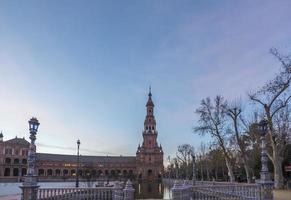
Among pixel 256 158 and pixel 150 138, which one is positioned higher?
pixel 150 138

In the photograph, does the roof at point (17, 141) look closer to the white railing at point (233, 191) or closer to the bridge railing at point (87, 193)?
the white railing at point (233, 191)

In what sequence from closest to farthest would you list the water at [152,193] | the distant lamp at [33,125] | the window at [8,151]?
the distant lamp at [33,125]
the water at [152,193]
the window at [8,151]

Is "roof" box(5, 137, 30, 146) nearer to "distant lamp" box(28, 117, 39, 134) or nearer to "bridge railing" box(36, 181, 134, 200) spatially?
"bridge railing" box(36, 181, 134, 200)

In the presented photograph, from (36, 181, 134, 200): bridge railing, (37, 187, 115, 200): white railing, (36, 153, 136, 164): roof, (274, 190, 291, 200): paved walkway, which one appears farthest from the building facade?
(36, 181, 134, 200): bridge railing

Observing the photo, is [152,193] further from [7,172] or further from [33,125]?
[7,172]

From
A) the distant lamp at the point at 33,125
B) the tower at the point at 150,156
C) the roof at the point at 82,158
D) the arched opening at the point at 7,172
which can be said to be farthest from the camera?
the roof at the point at 82,158

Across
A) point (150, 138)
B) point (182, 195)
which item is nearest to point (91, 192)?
point (182, 195)

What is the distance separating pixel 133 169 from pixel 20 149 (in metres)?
55.2

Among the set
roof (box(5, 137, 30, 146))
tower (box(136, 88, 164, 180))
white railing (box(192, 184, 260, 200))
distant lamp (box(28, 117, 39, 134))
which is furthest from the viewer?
roof (box(5, 137, 30, 146))

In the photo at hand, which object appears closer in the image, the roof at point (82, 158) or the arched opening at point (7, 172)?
the arched opening at point (7, 172)

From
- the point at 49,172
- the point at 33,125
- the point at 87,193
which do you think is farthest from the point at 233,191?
the point at 49,172

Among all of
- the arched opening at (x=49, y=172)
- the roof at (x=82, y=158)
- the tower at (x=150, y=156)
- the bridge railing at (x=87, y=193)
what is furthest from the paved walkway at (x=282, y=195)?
the roof at (x=82, y=158)

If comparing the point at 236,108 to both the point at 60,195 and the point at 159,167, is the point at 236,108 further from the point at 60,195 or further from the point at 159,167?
the point at 159,167

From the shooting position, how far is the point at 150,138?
472 feet
